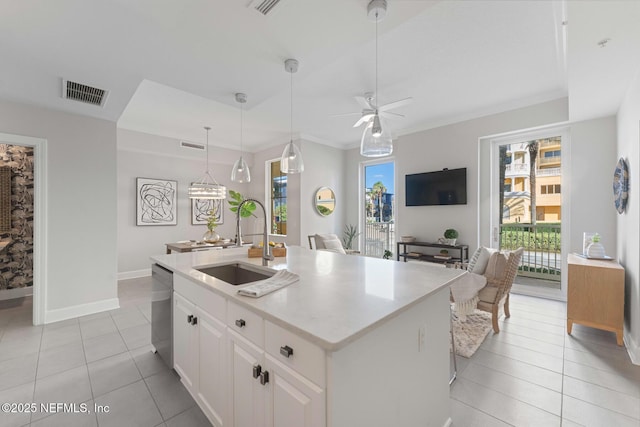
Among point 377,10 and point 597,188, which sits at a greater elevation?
point 377,10

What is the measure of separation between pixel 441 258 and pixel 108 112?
5.29 metres

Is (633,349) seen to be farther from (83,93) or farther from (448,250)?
(83,93)

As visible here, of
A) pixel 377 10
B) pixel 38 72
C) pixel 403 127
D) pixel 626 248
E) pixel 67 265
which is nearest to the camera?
pixel 377 10

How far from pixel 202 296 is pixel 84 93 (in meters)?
2.74

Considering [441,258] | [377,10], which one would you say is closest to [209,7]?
[377,10]

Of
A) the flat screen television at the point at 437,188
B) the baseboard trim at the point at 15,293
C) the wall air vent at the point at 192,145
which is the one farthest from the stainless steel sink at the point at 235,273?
the wall air vent at the point at 192,145

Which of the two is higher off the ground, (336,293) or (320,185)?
(320,185)

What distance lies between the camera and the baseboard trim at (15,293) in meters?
3.97

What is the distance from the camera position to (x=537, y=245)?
4203 mm

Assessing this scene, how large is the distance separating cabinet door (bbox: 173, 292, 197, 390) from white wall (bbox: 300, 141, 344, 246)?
3841mm

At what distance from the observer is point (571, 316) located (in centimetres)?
277

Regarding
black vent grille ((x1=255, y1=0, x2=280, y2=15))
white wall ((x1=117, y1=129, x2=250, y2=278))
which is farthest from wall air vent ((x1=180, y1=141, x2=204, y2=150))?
black vent grille ((x1=255, y1=0, x2=280, y2=15))

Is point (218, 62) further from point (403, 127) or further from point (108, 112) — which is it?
point (403, 127)

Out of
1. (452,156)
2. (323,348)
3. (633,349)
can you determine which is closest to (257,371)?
(323,348)
